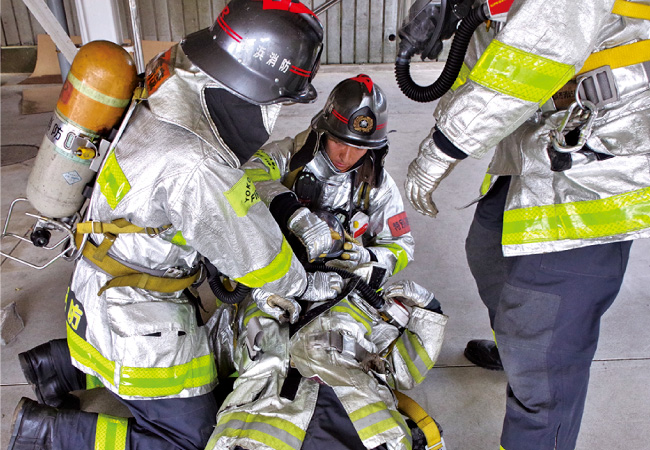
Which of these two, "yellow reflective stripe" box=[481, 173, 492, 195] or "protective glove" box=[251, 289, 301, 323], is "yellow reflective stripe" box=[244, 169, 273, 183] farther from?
"yellow reflective stripe" box=[481, 173, 492, 195]

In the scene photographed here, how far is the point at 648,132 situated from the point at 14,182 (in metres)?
5.10

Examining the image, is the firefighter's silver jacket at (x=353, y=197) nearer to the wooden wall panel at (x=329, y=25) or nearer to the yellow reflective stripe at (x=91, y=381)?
the yellow reflective stripe at (x=91, y=381)

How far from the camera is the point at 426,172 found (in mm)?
1823

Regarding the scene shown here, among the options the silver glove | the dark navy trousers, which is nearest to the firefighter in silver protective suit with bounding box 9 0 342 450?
the silver glove

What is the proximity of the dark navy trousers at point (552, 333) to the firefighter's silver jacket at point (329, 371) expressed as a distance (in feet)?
1.53

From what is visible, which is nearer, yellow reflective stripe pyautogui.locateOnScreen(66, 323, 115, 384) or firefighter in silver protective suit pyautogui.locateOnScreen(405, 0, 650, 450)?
firefighter in silver protective suit pyautogui.locateOnScreen(405, 0, 650, 450)

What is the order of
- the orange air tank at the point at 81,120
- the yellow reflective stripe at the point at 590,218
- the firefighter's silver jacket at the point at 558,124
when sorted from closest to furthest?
the firefighter's silver jacket at the point at 558,124, the yellow reflective stripe at the point at 590,218, the orange air tank at the point at 81,120

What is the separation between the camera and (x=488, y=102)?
62.2 inches

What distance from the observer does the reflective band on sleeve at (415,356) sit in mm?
2555

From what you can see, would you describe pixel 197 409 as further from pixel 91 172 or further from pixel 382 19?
pixel 382 19

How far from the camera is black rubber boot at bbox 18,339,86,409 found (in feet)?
8.22

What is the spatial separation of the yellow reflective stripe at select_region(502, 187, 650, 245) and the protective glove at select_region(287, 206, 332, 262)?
97 centimetres

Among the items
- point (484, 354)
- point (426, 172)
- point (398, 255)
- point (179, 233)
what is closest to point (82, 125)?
point (179, 233)

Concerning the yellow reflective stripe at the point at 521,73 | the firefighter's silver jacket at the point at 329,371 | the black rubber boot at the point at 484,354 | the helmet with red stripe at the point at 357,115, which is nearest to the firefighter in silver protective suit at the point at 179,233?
the firefighter's silver jacket at the point at 329,371
